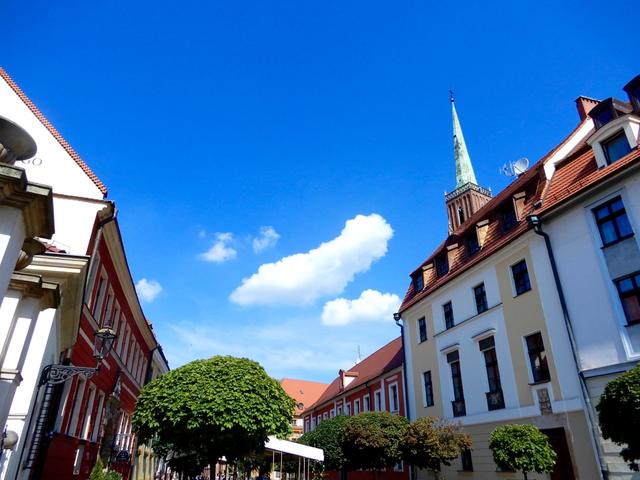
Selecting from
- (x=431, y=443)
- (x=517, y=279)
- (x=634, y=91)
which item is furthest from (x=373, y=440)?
(x=634, y=91)

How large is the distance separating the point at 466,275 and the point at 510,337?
413 cm

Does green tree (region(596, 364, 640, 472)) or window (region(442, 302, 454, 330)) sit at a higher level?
window (region(442, 302, 454, 330))

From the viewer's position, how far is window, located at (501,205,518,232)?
18484 mm

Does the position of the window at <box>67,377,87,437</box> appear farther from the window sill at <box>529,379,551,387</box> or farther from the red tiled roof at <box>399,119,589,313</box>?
the red tiled roof at <box>399,119,589,313</box>

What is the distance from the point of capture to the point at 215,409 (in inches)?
517

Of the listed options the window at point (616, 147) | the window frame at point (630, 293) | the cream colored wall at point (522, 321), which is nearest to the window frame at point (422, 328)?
the cream colored wall at point (522, 321)

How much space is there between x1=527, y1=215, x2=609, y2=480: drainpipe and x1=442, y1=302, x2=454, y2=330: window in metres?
6.94

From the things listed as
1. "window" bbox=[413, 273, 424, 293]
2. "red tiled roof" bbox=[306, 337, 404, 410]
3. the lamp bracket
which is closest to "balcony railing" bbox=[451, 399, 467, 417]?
"window" bbox=[413, 273, 424, 293]

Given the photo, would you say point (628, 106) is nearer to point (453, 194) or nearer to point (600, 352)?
point (600, 352)

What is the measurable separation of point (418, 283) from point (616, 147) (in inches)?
525

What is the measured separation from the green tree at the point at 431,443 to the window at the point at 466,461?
170 cm

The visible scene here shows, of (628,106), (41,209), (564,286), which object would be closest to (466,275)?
(564,286)

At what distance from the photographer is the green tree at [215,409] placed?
1324 centimetres

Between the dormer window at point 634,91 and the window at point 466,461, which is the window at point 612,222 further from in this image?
the window at point 466,461
